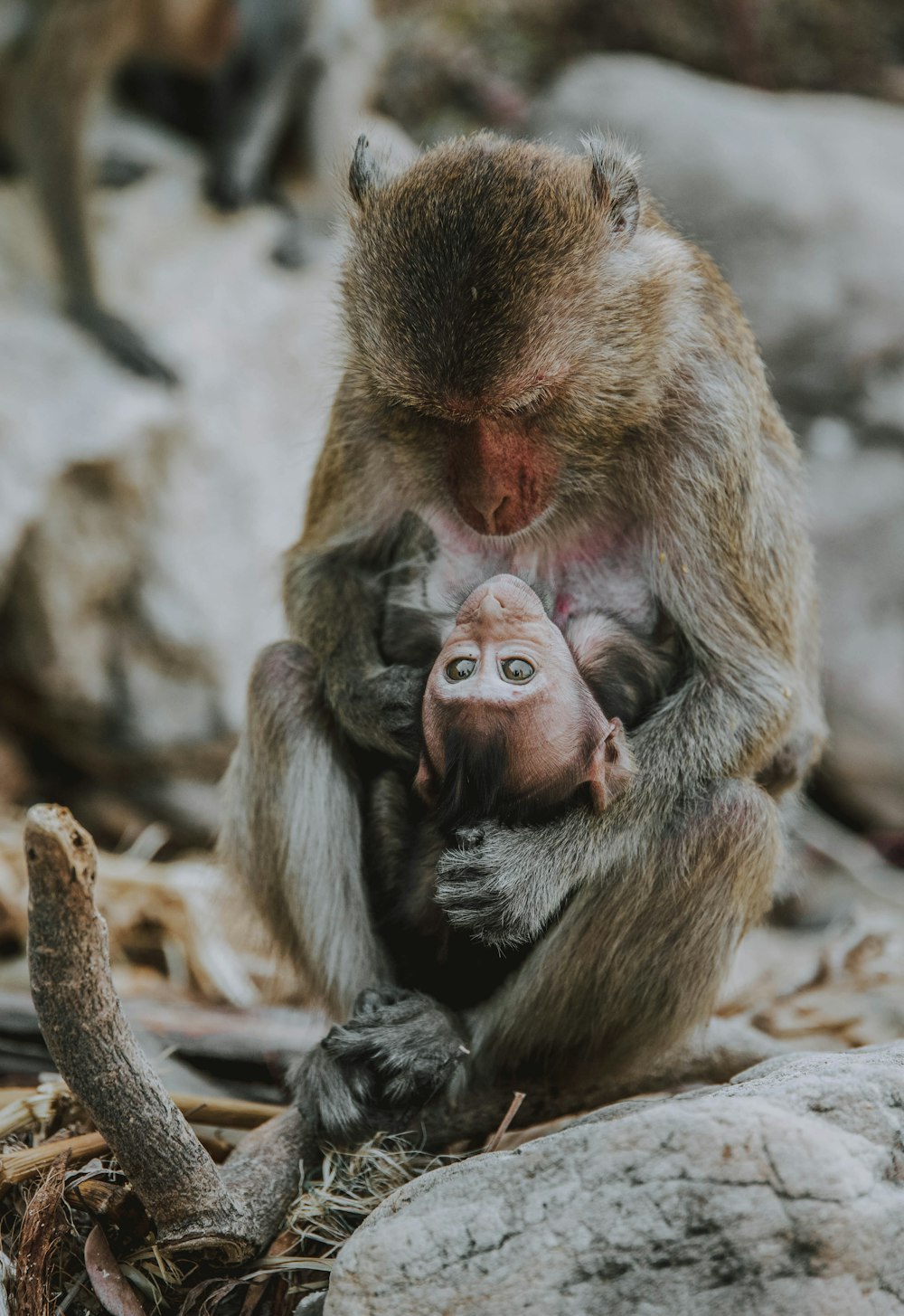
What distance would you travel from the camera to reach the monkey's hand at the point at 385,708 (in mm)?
3928

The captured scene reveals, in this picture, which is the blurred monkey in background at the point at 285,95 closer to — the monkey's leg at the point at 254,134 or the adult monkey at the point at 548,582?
the monkey's leg at the point at 254,134

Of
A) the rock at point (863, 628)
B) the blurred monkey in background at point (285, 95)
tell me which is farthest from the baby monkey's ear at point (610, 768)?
the blurred monkey in background at point (285, 95)

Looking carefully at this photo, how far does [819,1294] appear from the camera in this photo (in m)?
2.51

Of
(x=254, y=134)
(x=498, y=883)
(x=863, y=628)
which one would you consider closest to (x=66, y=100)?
(x=254, y=134)

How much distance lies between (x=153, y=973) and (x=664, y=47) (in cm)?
921

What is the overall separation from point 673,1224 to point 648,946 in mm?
1159

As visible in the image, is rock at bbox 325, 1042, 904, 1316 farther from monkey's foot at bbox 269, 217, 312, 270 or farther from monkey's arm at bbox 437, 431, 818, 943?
monkey's foot at bbox 269, 217, 312, 270

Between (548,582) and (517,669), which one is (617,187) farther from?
(517,669)

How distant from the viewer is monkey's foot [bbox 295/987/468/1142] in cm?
376

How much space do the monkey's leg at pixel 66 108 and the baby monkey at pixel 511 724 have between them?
608 cm

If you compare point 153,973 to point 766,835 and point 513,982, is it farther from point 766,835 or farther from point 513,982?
point 766,835

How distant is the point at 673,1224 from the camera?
8.62ft

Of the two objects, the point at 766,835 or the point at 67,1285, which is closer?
the point at 67,1285

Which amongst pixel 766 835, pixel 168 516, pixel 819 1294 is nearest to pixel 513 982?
pixel 766 835
